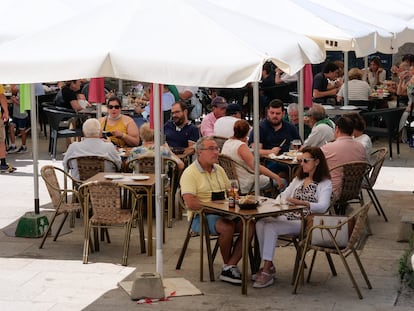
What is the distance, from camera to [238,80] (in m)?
7.20

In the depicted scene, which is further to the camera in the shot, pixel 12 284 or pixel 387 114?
pixel 387 114

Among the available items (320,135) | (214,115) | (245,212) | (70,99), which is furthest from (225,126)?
(70,99)

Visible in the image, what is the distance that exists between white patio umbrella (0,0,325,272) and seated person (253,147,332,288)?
2.99ft

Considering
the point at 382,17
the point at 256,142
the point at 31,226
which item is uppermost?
the point at 382,17

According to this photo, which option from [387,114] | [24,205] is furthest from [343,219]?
[387,114]

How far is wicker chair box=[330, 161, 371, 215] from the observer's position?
10250 mm

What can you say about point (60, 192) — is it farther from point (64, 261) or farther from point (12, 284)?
point (12, 284)

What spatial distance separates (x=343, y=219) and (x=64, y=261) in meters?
2.87

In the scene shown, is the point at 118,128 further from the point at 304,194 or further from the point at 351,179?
the point at 304,194

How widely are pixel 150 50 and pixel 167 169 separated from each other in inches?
148

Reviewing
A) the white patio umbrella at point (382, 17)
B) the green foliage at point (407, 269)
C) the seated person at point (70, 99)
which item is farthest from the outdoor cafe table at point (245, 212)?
the seated person at point (70, 99)

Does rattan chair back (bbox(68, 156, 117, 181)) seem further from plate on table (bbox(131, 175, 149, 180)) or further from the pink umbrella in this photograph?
the pink umbrella

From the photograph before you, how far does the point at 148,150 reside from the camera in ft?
35.6

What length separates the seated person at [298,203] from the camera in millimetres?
8422
